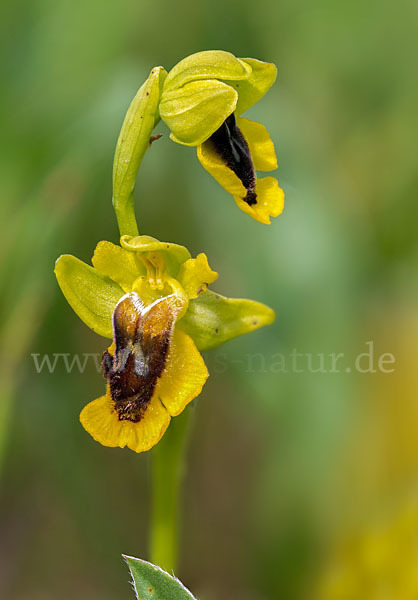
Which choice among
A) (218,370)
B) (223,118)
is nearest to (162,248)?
(223,118)

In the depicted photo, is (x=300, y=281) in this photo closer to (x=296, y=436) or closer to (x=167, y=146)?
(x=296, y=436)

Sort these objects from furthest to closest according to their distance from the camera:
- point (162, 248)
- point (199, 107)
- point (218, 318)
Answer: point (218, 318) → point (162, 248) → point (199, 107)

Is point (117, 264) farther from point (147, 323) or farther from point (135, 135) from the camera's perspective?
point (135, 135)

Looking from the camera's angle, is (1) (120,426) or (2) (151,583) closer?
(2) (151,583)

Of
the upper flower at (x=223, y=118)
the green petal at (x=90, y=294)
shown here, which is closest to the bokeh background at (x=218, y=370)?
the green petal at (x=90, y=294)

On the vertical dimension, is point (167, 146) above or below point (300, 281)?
above

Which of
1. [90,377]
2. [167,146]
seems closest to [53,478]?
[90,377]

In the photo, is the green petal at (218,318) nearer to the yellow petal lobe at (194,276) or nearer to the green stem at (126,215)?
the yellow petal lobe at (194,276)
